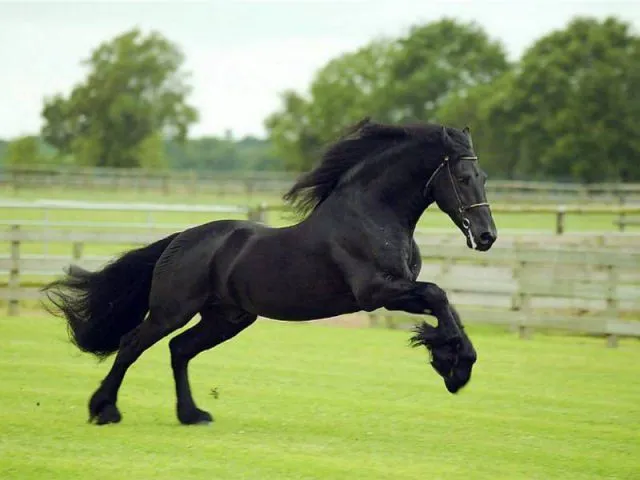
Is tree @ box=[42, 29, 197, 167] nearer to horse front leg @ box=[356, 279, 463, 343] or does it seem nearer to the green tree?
the green tree

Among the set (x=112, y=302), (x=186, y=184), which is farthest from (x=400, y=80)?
(x=112, y=302)

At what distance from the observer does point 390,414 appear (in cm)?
897

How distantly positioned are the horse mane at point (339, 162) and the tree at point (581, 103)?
50263 mm

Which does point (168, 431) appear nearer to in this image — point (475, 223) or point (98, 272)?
point (98, 272)

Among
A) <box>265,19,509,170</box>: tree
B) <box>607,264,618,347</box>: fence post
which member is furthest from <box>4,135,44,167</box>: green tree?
<box>607,264,618,347</box>: fence post

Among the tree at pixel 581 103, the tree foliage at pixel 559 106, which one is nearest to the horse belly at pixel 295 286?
the tree foliage at pixel 559 106

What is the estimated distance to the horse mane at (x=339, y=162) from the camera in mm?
8367

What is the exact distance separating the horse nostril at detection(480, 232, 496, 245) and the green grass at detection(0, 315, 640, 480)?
135 cm

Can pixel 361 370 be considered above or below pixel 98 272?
below

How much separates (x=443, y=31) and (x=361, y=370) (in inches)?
2696

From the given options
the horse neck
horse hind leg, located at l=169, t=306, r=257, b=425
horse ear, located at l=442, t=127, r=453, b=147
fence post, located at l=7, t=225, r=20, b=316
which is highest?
horse ear, located at l=442, t=127, r=453, b=147

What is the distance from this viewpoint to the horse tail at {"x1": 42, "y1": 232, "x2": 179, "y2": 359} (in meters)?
8.88

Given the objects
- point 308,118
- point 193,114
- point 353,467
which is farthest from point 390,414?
point 308,118

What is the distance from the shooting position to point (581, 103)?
59.7m
